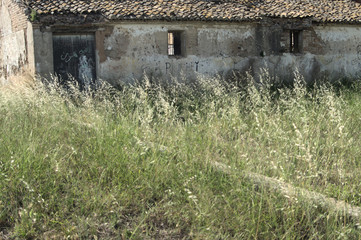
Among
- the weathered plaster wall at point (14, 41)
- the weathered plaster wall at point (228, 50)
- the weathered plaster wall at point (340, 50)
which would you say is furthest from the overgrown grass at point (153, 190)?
the weathered plaster wall at point (340, 50)

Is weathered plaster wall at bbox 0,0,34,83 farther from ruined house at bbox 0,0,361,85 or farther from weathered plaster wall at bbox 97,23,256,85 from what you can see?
weathered plaster wall at bbox 97,23,256,85

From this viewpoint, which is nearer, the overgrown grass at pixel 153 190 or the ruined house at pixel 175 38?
the overgrown grass at pixel 153 190

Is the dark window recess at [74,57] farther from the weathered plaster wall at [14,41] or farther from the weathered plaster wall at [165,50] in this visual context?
the weathered plaster wall at [14,41]

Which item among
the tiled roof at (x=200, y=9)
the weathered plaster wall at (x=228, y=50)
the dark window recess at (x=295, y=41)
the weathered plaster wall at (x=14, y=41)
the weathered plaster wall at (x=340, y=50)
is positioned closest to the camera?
the tiled roof at (x=200, y=9)

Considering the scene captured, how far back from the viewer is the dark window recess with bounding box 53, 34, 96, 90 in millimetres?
11859

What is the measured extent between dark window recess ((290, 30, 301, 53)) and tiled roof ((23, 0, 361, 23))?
2.72ft

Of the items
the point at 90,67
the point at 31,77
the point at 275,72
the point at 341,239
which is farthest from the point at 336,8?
the point at 341,239

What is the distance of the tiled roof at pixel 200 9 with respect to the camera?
11.7m

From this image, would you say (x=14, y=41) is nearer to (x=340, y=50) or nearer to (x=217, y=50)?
(x=217, y=50)

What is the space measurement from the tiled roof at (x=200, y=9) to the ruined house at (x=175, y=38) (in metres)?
0.03

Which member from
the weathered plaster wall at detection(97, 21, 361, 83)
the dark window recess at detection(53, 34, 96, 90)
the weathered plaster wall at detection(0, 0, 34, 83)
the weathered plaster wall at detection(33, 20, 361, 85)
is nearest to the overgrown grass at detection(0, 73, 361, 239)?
the dark window recess at detection(53, 34, 96, 90)

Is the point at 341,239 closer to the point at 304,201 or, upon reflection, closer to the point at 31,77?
the point at 304,201

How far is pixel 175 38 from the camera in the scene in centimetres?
1447

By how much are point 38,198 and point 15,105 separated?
3.52m
